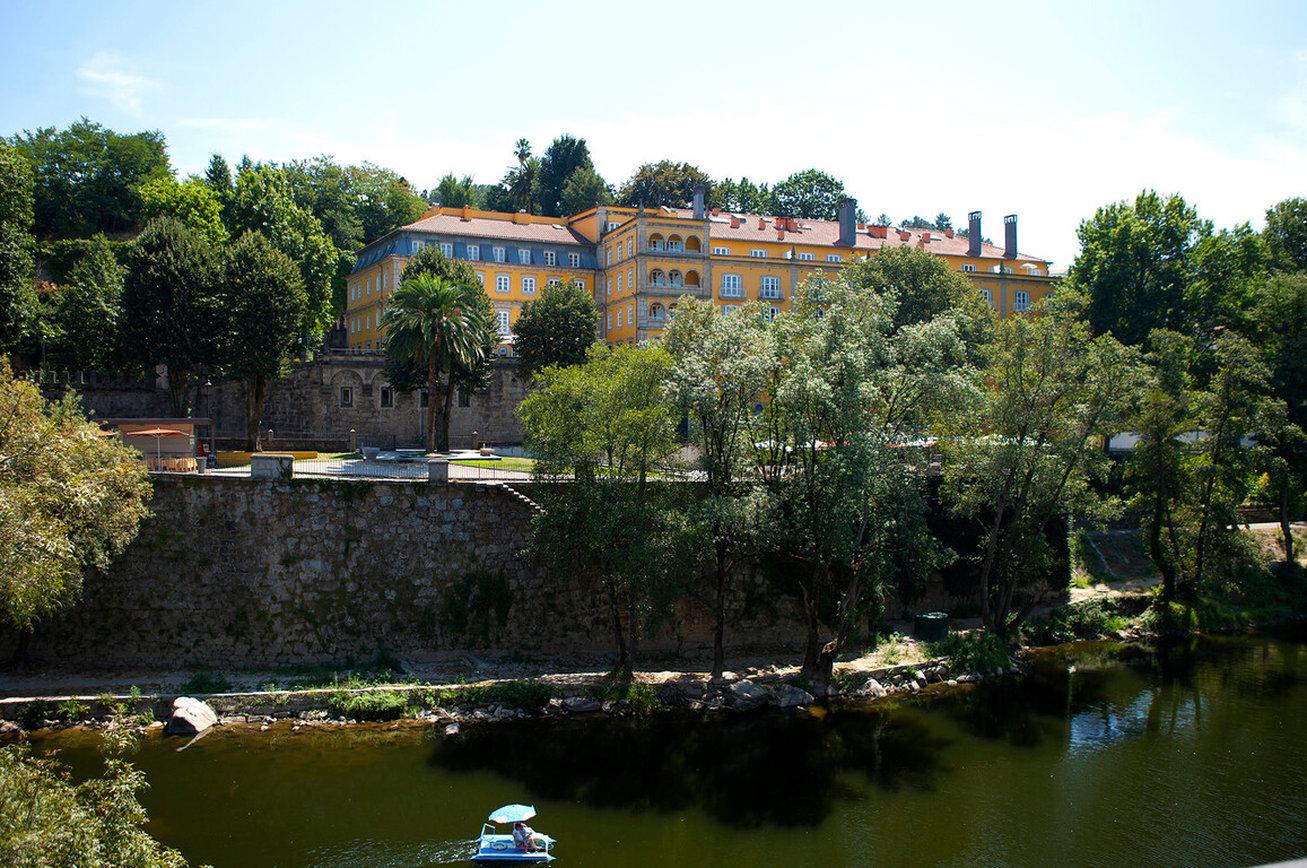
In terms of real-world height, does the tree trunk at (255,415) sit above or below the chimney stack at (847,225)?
below

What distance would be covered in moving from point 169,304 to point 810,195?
6629 centimetres

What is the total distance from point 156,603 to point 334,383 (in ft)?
91.2

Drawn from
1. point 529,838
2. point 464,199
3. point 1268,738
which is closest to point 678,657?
point 529,838

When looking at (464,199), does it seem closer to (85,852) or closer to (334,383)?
(334,383)

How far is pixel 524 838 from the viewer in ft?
60.7

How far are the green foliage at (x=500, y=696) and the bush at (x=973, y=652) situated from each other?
13721 mm

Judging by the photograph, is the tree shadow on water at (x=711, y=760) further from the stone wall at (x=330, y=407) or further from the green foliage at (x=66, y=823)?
the stone wall at (x=330, y=407)

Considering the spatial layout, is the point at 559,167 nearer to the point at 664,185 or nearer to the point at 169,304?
the point at 664,185

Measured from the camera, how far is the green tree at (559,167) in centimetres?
9212

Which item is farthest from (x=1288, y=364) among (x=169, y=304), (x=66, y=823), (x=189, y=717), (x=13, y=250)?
(x=13, y=250)

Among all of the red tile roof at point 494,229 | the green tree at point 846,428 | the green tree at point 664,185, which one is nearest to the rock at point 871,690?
the green tree at point 846,428

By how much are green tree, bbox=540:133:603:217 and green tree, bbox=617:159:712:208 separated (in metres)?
9.34

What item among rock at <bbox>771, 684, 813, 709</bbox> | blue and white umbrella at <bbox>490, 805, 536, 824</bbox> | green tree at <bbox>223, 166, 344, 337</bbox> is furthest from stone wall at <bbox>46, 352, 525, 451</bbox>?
blue and white umbrella at <bbox>490, 805, 536, 824</bbox>

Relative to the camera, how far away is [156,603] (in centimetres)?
2819
